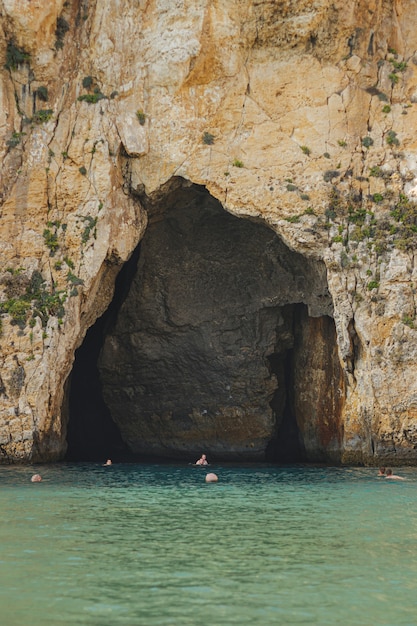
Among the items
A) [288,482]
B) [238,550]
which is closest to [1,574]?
[238,550]

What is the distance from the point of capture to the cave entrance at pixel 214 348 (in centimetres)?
3334

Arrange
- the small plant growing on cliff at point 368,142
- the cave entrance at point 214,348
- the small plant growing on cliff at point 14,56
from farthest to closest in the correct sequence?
the cave entrance at point 214,348, the small plant growing on cliff at point 14,56, the small plant growing on cliff at point 368,142

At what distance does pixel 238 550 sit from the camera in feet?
43.8

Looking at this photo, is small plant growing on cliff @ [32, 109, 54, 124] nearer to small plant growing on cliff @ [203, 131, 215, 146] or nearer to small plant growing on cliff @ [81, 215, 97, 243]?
small plant growing on cliff @ [81, 215, 97, 243]

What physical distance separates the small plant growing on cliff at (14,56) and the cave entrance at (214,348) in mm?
7374

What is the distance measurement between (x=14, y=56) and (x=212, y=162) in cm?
776

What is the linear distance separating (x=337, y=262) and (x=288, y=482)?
8224 millimetres

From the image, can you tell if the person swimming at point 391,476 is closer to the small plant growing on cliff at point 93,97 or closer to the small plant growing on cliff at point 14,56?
the small plant growing on cliff at point 93,97

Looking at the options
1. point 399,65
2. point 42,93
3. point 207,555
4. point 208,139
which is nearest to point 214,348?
point 208,139

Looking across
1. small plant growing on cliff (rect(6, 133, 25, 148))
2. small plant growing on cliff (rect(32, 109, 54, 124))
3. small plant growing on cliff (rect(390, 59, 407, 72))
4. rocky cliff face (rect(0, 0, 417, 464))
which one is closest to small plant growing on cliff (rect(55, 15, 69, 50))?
rocky cliff face (rect(0, 0, 417, 464))

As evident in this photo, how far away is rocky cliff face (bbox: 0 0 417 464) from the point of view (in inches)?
1118

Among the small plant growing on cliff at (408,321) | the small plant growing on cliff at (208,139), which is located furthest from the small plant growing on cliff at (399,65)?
the small plant growing on cliff at (408,321)

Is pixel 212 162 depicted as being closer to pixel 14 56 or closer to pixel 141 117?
pixel 141 117

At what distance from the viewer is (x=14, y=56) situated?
1179 inches
